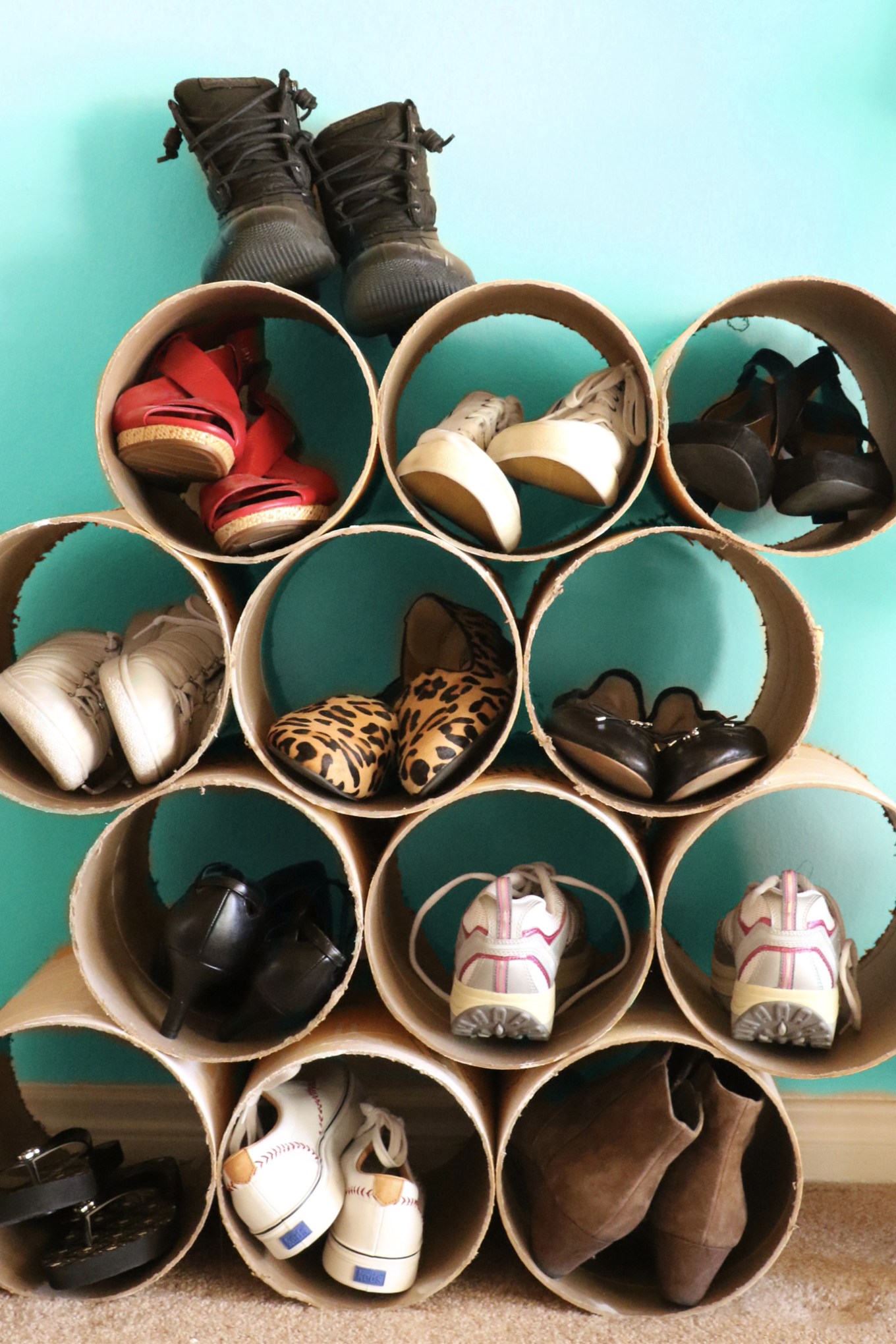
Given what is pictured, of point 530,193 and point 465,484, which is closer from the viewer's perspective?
point 465,484

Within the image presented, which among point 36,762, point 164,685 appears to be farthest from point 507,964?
point 36,762

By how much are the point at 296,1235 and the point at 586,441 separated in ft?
2.95

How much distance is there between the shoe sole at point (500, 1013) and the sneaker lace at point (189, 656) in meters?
0.44

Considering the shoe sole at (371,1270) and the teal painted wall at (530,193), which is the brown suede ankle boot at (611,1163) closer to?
the shoe sole at (371,1270)

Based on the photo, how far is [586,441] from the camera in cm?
97

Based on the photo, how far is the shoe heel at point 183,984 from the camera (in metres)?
1.04

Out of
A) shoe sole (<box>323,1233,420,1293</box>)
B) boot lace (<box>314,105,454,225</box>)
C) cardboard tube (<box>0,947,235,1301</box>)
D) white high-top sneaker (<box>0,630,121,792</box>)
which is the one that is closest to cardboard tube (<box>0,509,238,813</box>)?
white high-top sneaker (<box>0,630,121,792</box>)

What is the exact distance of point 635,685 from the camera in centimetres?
126

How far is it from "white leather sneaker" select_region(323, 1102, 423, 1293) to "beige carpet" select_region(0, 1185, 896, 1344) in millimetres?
46

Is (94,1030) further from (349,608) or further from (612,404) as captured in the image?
(612,404)

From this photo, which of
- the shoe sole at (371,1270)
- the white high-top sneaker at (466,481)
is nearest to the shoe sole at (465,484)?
the white high-top sneaker at (466,481)

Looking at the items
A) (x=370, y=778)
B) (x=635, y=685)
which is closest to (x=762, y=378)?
(x=635, y=685)

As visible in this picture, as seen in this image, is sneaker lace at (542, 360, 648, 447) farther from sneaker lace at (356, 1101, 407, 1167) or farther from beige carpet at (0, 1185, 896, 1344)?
beige carpet at (0, 1185, 896, 1344)

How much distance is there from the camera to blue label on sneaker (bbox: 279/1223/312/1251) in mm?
1043
